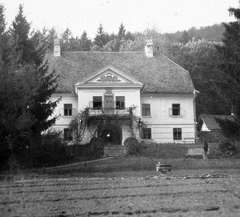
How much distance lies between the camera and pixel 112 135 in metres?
38.6

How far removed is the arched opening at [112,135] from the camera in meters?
38.2

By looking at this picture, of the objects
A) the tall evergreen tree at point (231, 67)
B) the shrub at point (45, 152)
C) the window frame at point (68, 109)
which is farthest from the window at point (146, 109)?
the shrub at point (45, 152)

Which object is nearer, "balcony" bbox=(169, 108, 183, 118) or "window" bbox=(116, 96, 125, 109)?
"window" bbox=(116, 96, 125, 109)

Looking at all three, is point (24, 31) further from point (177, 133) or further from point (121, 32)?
point (121, 32)

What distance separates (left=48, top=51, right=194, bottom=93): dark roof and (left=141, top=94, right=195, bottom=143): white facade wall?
0.87 metres

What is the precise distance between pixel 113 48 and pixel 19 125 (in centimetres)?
5396

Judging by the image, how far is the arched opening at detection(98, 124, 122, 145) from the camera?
38.2m

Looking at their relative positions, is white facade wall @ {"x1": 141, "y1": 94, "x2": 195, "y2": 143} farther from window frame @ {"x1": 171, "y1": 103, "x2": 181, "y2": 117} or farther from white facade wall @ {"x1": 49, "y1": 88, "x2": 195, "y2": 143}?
window frame @ {"x1": 171, "y1": 103, "x2": 181, "y2": 117}

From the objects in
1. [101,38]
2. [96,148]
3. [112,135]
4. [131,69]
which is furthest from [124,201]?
[101,38]

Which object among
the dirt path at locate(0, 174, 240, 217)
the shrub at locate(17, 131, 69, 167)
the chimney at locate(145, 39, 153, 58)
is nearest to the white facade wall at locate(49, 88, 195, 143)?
the chimney at locate(145, 39, 153, 58)

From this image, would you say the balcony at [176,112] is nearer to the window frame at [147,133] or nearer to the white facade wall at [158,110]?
the white facade wall at [158,110]

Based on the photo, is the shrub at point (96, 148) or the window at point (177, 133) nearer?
the shrub at point (96, 148)

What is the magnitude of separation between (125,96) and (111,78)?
2232mm

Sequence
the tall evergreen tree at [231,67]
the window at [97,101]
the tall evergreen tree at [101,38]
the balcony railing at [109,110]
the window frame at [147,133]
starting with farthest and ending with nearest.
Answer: the tall evergreen tree at [101,38]
the window frame at [147,133]
the window at [97,101]
the balcony railing at [109,110]
the tall evergreen tree at [231,67]
